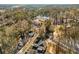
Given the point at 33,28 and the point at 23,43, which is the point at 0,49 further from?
the point at 33,28

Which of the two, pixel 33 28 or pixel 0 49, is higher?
pixel 33 28

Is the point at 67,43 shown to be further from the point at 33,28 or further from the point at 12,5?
the point at 12,5
